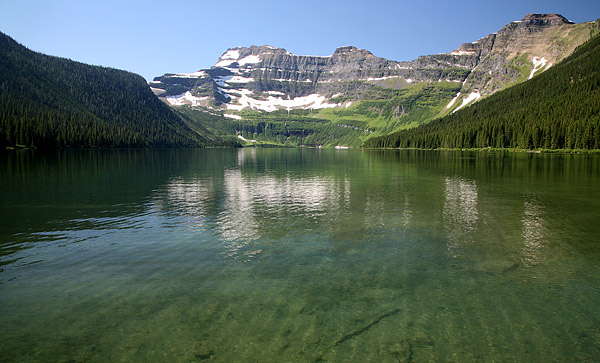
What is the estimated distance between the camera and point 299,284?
1554 cm

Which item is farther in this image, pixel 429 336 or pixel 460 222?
pixel 460 222

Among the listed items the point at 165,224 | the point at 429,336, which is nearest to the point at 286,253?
the point at 429,336

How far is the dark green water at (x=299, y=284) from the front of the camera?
35.9ft

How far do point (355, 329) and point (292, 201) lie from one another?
2665 cm

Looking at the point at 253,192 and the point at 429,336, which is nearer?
the point at 429,336

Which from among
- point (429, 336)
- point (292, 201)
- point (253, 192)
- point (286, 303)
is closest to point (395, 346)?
point (429, 336)

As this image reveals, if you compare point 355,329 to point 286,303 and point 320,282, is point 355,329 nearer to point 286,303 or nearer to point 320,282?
point 286,303

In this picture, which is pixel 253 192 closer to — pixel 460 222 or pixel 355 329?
pixel 460 222

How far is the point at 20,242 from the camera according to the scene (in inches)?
868

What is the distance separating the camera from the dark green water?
1093 centimetres

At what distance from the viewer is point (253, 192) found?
44.7m

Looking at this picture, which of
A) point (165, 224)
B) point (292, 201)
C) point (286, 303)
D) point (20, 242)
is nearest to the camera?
point (286, 303)

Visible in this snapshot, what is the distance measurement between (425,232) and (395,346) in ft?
49.5

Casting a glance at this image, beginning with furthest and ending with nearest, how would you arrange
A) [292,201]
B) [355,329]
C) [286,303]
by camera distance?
[292,201] < [286,303] < [355,329]
